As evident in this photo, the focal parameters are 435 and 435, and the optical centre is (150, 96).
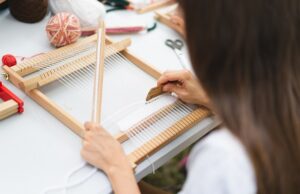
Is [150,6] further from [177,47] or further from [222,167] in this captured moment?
[222,167]

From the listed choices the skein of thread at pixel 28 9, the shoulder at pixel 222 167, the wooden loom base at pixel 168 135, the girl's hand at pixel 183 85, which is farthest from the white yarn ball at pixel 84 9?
the shoulder at pixel 222 167

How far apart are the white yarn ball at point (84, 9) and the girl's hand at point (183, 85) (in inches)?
11.0

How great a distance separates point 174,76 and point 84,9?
1.04ft

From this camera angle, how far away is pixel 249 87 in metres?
0.56

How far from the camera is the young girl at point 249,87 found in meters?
0.53

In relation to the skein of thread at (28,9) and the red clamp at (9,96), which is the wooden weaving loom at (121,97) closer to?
the red clamp at (9,96)

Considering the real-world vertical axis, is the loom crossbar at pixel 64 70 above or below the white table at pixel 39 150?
above

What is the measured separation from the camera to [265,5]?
52 centimetres

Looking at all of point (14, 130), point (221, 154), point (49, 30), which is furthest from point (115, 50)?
point (221, 154)

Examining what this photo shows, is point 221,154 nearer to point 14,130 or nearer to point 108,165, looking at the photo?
point 108,165

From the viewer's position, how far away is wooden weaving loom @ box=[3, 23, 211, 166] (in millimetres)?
833

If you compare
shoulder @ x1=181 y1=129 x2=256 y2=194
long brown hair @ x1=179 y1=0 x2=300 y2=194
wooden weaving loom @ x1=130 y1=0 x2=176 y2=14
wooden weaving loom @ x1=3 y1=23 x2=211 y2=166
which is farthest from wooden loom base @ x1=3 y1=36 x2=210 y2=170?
wooden weaving loom @ x1=130 y1=0 x2=176 y2=14

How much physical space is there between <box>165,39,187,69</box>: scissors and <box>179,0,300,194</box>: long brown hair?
472 millimetres

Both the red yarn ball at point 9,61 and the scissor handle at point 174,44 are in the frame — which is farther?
the scissor handle at point 174,44
